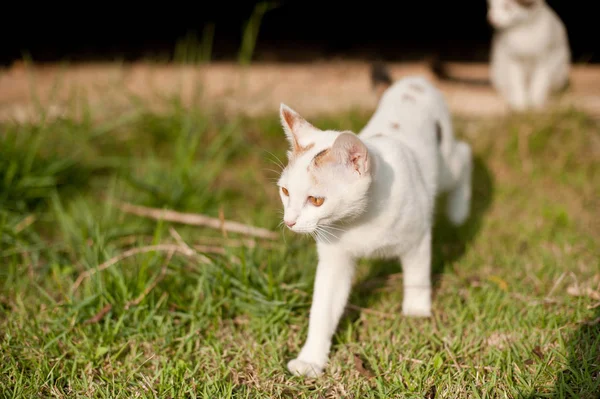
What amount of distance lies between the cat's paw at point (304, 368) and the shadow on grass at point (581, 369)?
2.54 feet

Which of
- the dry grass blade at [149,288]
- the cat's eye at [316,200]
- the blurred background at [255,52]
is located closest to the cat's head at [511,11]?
the blurred background at [255,52]

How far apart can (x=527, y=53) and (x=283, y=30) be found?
2569 millimetres

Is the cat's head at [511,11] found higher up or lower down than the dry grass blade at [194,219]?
higher up

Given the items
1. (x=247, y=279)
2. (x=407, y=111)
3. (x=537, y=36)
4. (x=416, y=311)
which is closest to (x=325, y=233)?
(x=247, y=279)

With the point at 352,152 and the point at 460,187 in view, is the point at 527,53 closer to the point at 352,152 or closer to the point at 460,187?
the point at 460,187

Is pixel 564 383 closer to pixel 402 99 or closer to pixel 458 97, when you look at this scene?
pixel 402 99

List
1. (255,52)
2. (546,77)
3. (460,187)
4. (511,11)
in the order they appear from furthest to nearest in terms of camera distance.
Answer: (255,52) → (546,77) → (511,11) → (460,187)

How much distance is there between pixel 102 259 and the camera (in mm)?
2762

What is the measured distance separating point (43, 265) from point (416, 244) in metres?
1.96

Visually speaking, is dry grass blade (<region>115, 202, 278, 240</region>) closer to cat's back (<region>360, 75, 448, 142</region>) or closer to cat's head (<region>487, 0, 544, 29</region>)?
cat's back (<region>360, 75, 448, 142</region>)

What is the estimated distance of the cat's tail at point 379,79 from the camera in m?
3.13

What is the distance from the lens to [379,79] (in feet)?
10.4

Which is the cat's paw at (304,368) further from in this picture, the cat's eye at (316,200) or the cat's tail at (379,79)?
the cat's tail at (379,79)

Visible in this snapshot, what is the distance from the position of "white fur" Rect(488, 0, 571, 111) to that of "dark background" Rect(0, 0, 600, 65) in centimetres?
98
